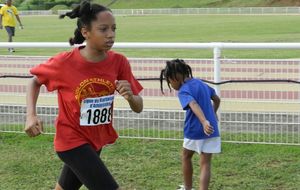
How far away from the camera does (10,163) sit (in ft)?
21.9

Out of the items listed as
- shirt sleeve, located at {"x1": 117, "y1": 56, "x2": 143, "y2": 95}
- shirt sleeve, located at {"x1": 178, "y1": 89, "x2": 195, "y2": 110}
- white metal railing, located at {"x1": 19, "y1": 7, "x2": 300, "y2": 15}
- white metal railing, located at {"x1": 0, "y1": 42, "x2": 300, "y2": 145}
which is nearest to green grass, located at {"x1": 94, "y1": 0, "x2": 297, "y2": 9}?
white metal railing, located at {"x1": 19, "y1": 7, "x2": 300, "y2": 15}

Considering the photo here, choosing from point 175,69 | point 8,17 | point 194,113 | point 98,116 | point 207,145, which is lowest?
point 207,145

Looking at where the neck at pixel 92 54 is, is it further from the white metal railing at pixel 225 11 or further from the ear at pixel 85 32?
the white metal railing at pixel 225 11

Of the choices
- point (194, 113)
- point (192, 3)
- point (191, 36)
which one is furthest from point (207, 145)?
point (192, 3)

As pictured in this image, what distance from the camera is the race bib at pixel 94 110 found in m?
4.07

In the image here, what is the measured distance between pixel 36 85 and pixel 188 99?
141 cm

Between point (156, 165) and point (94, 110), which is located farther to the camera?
point (156, 165)

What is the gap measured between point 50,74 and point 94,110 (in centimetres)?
38

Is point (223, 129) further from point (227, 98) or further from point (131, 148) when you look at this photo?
point (131, 148)

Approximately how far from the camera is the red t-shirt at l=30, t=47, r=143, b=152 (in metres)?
4.07

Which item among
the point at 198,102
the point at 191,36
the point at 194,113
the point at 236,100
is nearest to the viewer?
the point at 194,113

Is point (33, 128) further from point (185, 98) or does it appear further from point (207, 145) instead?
point (207, 145)

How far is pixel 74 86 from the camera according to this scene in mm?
4070

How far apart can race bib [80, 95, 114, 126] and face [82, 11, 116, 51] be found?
34 centimetres
